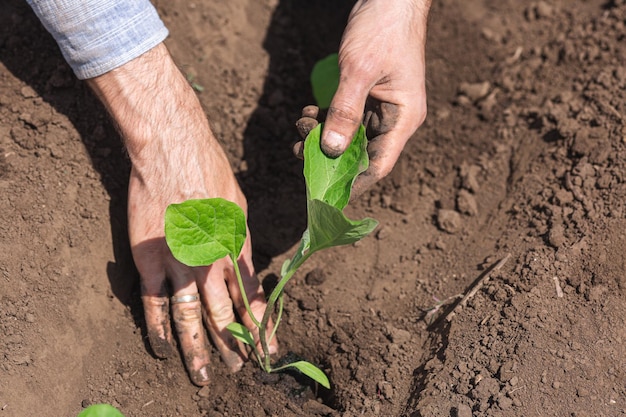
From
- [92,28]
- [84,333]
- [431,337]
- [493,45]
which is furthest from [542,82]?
[84,333]

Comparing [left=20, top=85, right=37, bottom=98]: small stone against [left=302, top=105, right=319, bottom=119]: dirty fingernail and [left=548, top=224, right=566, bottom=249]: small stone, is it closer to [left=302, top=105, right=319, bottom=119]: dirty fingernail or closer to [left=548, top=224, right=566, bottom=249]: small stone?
[left=302, top=105, right=319, bottom=119]: dirty fingernail

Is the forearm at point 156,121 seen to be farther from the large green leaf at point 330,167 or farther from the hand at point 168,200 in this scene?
the large green leaf at point 330,167

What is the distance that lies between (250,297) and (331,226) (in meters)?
0.65

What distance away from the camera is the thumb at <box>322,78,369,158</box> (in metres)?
1.73

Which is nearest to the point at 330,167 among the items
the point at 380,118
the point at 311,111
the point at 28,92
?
the point at 311,111

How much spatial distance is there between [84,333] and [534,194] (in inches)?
62.3

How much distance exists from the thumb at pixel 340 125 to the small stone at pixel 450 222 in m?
0.69

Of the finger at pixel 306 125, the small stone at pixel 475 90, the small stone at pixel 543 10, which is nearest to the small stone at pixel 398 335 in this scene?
A: the finger at pixel 306 125

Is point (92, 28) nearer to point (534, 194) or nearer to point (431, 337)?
point (431, 337)

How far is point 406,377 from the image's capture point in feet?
6.22

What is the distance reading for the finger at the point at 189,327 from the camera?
199cm

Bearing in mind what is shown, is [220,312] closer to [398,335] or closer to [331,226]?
[398,335]

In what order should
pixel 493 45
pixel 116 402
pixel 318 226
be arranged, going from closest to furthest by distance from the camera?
pixel 318 226 → pixel 116 402 → pixel 493 45

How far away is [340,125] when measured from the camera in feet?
5.71
